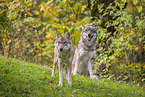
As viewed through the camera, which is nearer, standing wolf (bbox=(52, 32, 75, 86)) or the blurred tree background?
standing wolf (bbox=(52, 32, 75, 86))

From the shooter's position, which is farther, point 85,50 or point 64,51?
point 85,50

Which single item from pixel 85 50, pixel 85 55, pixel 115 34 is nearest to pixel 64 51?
pixel 85 50

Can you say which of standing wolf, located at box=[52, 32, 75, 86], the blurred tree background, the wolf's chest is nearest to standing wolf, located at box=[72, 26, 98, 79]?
the wolf's chest

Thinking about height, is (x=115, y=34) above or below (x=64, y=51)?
above

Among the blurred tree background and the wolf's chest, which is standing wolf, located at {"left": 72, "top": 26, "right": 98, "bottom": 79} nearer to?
the wolf's chest

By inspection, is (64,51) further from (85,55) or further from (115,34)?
(115,34)

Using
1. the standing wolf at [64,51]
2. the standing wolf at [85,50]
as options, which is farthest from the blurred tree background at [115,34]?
the standing wolf at [64,51]

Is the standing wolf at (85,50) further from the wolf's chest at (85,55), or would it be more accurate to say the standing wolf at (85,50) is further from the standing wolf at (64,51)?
the standing wolf at (64,51)

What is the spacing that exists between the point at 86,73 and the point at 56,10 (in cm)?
843

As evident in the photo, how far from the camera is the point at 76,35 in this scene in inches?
676

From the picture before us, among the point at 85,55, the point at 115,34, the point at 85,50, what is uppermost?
the point at 115,34

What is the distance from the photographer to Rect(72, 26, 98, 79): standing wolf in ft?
38.7

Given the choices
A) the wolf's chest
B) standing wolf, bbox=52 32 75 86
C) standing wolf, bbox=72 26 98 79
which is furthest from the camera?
the wolf's chest

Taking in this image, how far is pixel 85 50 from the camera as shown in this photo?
1202 cm
